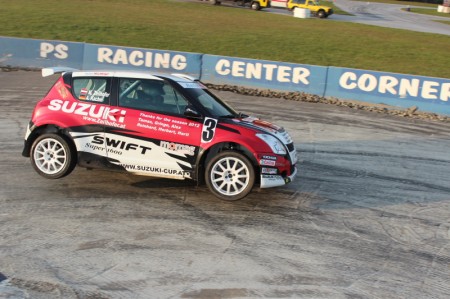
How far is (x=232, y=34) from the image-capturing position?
101ft

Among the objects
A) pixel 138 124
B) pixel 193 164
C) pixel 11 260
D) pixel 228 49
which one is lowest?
pixel 11 260

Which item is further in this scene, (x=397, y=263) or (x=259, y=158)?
(x=259, y=158)

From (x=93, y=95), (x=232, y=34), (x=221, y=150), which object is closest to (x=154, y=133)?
(x=221, y=150)

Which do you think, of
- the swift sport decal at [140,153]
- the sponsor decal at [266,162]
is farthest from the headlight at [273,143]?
the swift sport decal at [140,153]

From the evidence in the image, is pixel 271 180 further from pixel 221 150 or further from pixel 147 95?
pixel 147 95

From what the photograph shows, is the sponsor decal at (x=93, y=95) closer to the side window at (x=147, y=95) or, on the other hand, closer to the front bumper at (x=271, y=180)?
the side window at (x=147, y=95)

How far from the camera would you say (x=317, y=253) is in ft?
20.7

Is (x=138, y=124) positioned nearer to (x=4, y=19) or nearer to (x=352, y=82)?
(x=352, y=82)

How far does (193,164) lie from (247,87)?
1119 cm

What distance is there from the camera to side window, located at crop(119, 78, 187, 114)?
7.93m

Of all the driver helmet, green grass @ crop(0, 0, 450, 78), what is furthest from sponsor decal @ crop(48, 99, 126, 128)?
green grass @ crop(0, 0, 450, 78)

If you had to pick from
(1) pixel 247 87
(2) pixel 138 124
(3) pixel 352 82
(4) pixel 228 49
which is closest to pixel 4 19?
(4) pixel 228 49

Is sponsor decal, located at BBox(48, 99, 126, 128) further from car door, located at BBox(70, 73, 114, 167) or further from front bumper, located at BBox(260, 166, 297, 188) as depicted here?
front bumper, located at BBox(260, 166, 297, 188)

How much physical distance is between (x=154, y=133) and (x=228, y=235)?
2.01 m
